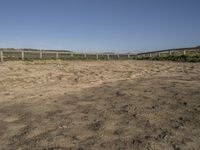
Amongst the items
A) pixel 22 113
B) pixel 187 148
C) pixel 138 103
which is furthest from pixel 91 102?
pixel 187 148

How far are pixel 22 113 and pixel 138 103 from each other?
277 centimetres

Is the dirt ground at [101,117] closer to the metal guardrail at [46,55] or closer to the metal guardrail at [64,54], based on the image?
the metal guardrail at [46,55]

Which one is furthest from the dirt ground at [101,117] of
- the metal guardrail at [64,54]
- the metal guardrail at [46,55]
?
the metal guardrail at [64,54]

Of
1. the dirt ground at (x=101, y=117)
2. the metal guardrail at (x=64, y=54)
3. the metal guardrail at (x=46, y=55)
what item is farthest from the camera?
the metal guardrail at (x=64, y=54)

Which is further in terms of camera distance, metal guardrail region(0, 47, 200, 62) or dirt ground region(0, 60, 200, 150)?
metal guardrail region(0, 47, 200, 62)

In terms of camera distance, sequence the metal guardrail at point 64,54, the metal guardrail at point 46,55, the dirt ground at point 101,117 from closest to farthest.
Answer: the dirt ground at point 101,117, the metal guardrail at point 46,55, the metal guardrail at point 64,54

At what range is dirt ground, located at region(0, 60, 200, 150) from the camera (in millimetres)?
5125

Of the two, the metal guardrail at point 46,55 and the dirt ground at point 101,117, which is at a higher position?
the metal guardrail at point 46,55

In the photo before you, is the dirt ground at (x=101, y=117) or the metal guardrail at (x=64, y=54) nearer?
the dirt ground at (x=101, y=117)

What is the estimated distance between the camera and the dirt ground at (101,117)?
5.12 m

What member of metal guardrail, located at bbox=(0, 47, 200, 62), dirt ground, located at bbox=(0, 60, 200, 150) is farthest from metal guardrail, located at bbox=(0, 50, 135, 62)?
dirt ground, located at bbox=(0, 60, 200, 150)

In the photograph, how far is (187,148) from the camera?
4.70 m

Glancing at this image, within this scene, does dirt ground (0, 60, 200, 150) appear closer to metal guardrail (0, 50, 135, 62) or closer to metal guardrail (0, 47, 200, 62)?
metal guardrail (0, 50, 135, 62)

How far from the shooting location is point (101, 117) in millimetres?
6625
